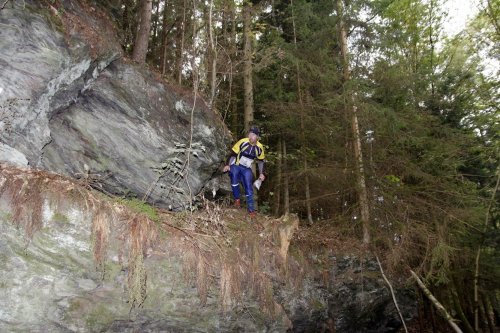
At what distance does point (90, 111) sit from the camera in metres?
7.01

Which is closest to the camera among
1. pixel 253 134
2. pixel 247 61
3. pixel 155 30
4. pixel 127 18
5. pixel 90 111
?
pixel 90 111

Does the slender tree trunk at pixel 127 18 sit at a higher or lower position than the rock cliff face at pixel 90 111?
higher

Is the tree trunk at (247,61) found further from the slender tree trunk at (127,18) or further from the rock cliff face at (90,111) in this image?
the slender tree trunk at (127,18)

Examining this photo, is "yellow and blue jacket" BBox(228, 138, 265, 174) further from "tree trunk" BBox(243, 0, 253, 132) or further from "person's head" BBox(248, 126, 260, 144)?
"tree trunk" BBox(243, 0, 253, 132)

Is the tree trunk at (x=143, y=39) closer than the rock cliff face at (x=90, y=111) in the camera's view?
No

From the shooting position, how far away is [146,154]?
24.5 ft

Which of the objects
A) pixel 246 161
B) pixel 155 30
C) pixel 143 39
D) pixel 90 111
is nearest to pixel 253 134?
pixel 246 161

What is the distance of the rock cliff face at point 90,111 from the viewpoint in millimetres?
5434

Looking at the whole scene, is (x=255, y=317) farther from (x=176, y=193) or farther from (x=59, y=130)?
(x=59, y=130)

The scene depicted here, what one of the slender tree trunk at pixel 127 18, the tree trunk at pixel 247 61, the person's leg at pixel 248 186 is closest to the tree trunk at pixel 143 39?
the tree trunk at pixel 247 61

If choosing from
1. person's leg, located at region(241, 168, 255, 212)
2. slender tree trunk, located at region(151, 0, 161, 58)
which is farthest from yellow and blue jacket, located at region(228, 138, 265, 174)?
slender tree trunk, located at region(151, 0, 161, 58)

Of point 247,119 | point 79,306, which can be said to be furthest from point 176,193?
point 247,119

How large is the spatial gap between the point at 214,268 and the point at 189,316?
843 mm

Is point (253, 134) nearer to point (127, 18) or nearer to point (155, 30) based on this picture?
point (127, 18)
